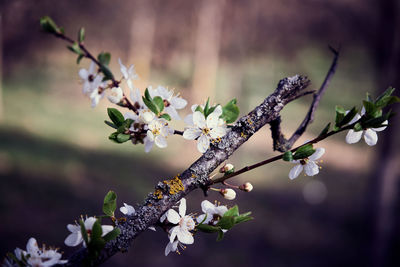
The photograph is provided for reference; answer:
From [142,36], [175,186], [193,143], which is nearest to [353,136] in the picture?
[175,186]

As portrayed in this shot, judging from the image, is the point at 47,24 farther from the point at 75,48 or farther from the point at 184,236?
the point at 184,236

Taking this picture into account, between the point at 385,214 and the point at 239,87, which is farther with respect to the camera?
the point at 239,87

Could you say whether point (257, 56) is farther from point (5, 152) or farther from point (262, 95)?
point (5, 152)

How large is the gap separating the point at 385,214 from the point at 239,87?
303 cm

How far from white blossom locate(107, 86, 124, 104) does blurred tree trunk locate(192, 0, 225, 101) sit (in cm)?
533

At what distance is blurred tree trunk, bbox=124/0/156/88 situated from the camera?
285 inches

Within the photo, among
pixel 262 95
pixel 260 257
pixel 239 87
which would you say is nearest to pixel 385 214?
pixel 260 257

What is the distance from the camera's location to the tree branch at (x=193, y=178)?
56cm

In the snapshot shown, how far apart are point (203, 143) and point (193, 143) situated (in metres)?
5.86

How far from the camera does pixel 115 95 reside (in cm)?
82

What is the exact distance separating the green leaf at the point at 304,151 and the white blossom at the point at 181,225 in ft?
0.71

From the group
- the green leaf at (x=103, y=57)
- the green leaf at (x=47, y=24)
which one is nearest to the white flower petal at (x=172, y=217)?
the green leaf at (x=103, y=57)

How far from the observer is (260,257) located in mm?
4062

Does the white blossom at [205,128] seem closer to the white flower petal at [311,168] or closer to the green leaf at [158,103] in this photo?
the green leaf at [158,103]
